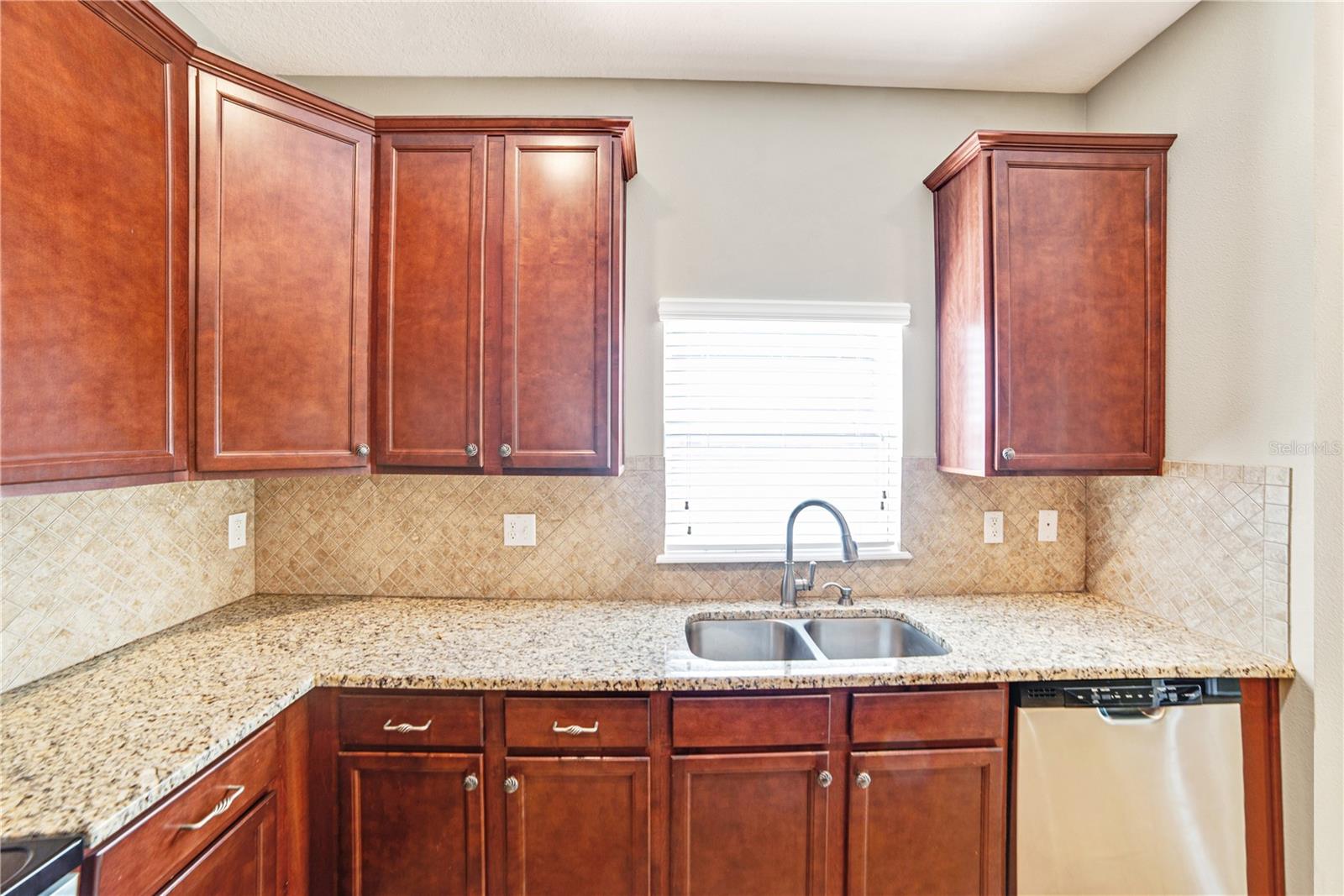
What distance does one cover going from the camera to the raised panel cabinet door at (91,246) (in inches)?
42.7

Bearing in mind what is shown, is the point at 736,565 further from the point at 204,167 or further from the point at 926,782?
the point at 204,167

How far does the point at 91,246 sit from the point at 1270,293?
2817 millimetres

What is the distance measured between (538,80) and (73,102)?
4.41 feet

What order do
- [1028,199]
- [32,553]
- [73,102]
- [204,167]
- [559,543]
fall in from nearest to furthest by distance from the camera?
[73,102], [32,553], [204,167], [1028,199], [559,543]

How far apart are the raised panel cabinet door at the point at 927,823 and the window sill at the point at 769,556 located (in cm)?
72

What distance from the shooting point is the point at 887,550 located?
2148 mm

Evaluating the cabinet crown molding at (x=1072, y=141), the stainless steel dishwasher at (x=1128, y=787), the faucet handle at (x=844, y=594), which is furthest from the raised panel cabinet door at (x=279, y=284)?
the stainless steel dishwasher at (x=1128, y=787)

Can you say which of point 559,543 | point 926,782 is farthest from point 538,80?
point 926,782

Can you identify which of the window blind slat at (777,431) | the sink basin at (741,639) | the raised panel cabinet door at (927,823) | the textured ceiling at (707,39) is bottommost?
the raised panel cabinet door at (927,823)

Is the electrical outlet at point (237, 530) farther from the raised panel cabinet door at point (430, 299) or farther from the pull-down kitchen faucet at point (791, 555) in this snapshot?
the pull-down kitchen faucet at point (791, 555)


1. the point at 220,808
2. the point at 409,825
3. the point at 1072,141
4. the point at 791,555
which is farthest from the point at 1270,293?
the point at 220,808

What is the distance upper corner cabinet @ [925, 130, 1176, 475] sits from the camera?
1814 millimetres

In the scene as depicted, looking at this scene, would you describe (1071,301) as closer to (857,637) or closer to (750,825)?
(857,637)

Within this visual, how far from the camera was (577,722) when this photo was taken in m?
1.45
